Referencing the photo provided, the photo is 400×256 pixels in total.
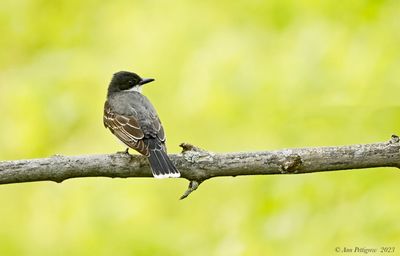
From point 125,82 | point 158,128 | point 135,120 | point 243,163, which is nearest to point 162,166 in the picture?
point 243,163

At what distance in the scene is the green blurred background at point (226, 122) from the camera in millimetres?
6727

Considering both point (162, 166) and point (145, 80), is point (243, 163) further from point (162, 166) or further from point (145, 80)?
point (145, 80)

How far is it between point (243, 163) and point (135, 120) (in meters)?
2.31

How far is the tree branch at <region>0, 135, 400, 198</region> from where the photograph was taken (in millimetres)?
5711

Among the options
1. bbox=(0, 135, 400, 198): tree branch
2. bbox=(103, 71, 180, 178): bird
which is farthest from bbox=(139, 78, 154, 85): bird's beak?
bbox=(0, 135, 400, 198): tree branch

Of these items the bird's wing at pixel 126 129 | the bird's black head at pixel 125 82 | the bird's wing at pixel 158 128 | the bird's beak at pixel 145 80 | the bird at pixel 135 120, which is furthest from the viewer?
the bird's black head at pixel 125 82

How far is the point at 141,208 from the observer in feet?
25.0

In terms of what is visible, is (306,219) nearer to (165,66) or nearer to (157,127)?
(157,127)

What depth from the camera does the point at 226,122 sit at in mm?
7840

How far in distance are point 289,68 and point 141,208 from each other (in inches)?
74.8

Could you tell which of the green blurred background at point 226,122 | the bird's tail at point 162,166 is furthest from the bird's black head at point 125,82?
the bird's tail at point 162,166

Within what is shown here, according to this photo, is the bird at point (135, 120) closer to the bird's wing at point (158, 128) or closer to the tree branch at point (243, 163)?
the bird's wing at point (158, 128)

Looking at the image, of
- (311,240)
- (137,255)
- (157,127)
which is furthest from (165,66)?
(311,240)

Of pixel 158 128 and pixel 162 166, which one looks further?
pixel 158 128
